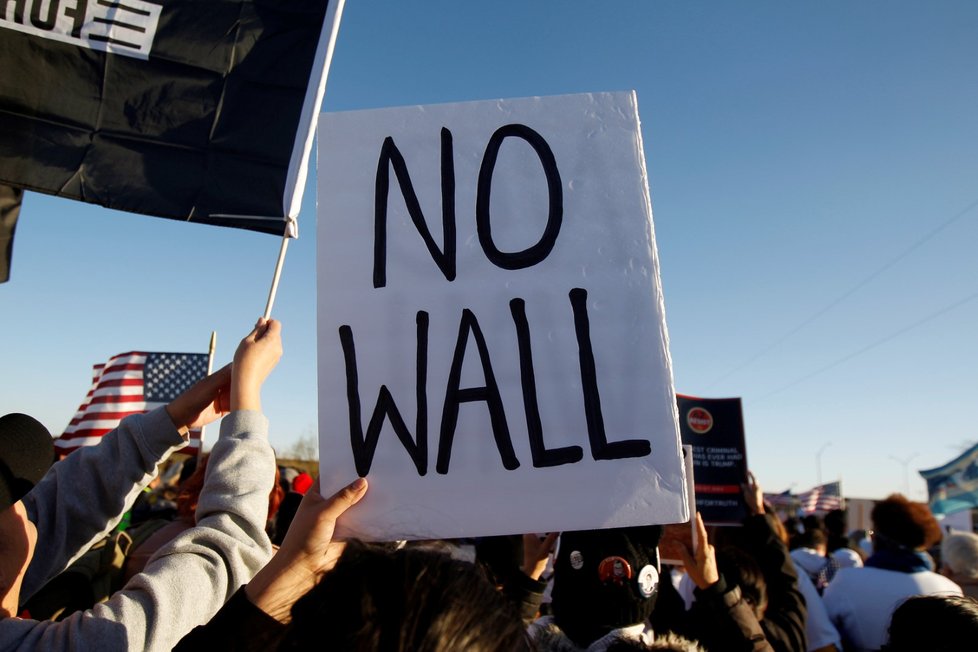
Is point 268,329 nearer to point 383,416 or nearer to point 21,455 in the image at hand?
point 383,416

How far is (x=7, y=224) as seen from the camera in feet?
11.0

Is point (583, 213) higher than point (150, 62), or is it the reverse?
point (150, 62)

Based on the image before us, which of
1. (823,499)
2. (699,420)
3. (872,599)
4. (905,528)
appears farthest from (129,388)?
(823,499)

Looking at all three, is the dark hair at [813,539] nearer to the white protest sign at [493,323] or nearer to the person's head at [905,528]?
the person's head at [905,528]

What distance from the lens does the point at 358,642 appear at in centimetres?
97

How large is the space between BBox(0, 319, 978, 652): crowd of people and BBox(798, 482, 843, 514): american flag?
2061 centimetres

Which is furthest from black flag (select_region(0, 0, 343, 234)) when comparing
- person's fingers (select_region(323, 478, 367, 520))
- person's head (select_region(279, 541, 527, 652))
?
person's head (select_region(279, 541, 527, 652))

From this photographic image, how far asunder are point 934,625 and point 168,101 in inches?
146

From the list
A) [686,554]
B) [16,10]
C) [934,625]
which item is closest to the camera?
[934,625]

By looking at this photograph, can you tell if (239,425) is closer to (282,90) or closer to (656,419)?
(656,419)

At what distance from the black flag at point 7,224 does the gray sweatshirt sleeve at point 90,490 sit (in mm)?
1857

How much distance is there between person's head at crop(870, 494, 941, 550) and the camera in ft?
13.4

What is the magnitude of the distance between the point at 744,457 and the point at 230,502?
4.72 m

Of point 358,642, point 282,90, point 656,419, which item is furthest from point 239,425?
point 282,90
